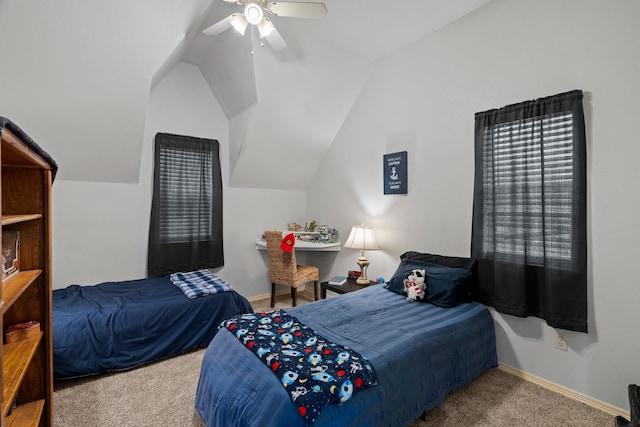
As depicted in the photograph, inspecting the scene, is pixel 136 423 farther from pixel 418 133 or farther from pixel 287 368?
pixel 418 133

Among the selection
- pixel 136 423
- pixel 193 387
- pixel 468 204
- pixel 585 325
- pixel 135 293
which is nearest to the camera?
pixel 136 423

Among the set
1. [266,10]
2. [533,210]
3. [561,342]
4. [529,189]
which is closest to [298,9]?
[266,10]

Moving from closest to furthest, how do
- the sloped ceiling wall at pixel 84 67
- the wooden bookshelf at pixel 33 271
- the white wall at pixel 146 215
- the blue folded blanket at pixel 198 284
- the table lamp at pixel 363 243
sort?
1. the wooden bookshelf at pixel 33 271
2. the sloped ceiling wall at pixel 84 67
3. the blue folded blanket at pixel 198 284
4. the white wall at pixel 146 215
5. the table lamp at pixel 363 243

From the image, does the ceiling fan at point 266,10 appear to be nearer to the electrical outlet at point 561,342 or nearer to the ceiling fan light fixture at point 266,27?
the ceiling fan light fixture at point 266,27

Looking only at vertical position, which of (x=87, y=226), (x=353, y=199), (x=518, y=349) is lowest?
(x=518, y=349)

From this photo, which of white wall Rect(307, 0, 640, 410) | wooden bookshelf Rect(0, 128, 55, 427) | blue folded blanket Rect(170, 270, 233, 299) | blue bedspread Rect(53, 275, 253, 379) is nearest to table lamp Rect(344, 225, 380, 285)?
white wall Rect(307, 0, 640, 410)

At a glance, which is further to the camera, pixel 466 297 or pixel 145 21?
pixel 466 297

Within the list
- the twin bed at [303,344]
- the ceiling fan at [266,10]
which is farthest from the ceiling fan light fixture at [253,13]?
the twin bed at [303,344]

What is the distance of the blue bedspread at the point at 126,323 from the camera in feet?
7.59

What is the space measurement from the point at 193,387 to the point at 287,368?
1.21 metres

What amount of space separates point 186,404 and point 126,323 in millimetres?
838

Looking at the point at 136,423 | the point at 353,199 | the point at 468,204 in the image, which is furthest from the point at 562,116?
the point at 136,423

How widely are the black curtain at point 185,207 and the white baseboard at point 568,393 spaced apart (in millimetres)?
3179

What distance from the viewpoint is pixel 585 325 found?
2078 millimetres
